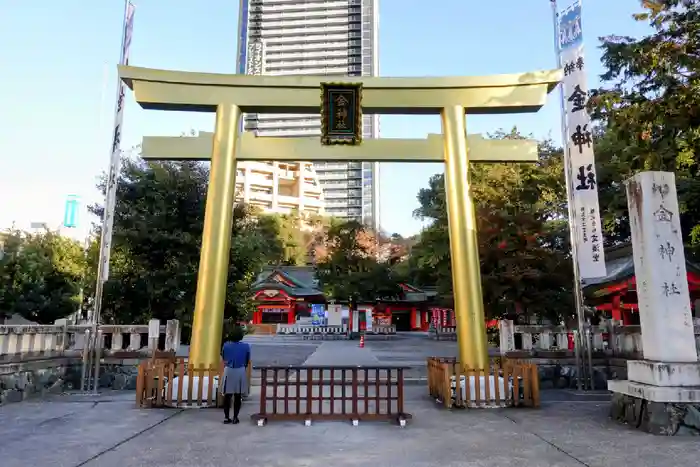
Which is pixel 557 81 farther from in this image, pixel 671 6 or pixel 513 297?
pixel 513 297

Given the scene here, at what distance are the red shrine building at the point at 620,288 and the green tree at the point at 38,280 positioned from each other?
1796 centimetres

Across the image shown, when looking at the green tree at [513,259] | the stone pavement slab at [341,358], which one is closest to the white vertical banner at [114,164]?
the stone pavement slab at [341,358]

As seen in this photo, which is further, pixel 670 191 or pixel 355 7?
pixel 355 7

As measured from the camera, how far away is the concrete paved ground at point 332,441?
206 inches

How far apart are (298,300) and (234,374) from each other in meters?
35.1

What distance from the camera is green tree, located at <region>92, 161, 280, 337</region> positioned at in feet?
42.7

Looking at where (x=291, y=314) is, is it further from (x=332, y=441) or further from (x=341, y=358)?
(x=332, y=441)

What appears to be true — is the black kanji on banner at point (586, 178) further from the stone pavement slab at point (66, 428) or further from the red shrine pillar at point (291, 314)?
the red shrine pillar at point (291, 314)

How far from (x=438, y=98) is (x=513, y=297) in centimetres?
625

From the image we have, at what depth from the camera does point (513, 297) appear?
1359 centimetres

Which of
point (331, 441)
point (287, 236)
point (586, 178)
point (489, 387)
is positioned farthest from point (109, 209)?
point (287, 236)

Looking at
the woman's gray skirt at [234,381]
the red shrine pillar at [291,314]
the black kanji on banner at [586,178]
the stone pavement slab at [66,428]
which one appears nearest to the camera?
the stone pavement slab at [66,428]

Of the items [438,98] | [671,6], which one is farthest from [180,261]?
[671,6]

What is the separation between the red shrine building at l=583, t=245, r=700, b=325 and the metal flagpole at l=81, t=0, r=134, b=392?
14.6 meters
